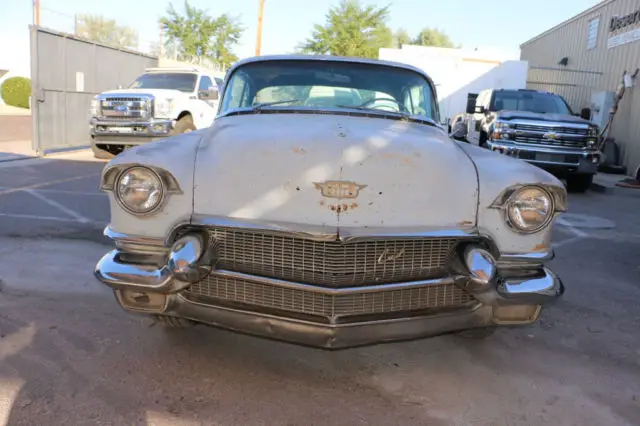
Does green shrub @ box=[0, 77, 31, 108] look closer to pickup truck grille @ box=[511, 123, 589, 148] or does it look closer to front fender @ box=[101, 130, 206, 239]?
pickup truck grille @ box=[511, 123, 589, 148]

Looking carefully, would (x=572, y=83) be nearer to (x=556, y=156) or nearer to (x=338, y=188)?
(x=556, y=156)

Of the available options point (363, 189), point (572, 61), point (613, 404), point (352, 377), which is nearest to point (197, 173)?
point (363, 189)

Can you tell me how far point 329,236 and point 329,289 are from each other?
0.25 metres

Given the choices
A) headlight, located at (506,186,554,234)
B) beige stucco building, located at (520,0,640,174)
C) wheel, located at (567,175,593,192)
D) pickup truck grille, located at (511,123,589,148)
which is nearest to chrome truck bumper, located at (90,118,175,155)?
pickup truck grille, located at (511,123,589,148)

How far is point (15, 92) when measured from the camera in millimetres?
32188

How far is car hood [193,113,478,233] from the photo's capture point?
263 cm

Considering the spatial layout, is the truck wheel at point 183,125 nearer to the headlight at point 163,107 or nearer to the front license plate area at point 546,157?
the headlight at point 163,107

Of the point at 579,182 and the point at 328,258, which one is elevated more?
the point at 328,258

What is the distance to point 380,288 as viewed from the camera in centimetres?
263

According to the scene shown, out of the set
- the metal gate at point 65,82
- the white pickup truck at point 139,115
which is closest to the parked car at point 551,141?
the white pickup truck at point 139,115

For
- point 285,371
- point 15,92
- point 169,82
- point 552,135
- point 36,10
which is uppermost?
point 36,10

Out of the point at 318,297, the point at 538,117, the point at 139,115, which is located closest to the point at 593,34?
the point at 538,117

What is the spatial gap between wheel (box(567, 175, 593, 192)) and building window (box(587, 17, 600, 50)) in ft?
28.2

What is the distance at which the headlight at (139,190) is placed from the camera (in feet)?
8.99
